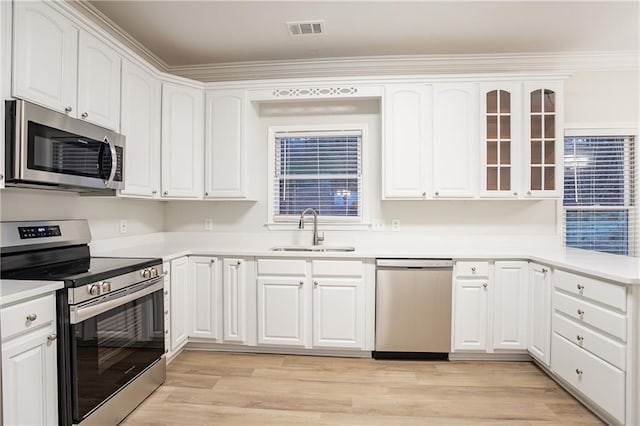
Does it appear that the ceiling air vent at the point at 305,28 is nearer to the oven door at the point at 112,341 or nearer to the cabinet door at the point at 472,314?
the oven door at the point at 112,341

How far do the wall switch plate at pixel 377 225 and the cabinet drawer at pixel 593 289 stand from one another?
1.47 meters

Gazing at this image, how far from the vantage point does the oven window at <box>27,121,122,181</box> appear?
178 centimetres

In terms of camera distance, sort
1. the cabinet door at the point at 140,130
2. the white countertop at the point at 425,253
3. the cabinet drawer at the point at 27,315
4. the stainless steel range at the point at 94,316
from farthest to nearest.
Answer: the cabinet door at the point at 140,130 → the white countertop at the point at 425,253 → the stainless steel range at the point at 94,316 → the cabinet drawer at the point at 27,315

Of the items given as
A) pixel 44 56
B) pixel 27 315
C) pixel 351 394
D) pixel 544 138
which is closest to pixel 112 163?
pixel 44 56

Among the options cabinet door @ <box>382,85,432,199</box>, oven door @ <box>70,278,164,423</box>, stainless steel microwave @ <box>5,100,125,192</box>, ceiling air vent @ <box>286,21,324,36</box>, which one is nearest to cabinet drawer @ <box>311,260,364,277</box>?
cabinet door @ <box>382,85,432,199</box>

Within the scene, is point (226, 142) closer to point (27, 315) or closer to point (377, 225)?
point (377, 225)

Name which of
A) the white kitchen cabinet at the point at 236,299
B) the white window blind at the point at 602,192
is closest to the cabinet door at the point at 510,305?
the white window blind at the point at 602,192

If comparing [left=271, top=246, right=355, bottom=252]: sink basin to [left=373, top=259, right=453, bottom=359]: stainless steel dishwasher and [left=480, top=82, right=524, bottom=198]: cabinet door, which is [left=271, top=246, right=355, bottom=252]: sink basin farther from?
[left=480, top=82, right=524, bottom=198]: cabinet door

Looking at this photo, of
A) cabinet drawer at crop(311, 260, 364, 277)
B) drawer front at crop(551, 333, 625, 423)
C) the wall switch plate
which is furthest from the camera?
the wall switch plate

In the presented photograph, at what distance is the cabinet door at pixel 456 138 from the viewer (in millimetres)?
3105

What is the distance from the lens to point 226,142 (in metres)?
3.29

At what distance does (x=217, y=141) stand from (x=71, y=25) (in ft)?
4.61

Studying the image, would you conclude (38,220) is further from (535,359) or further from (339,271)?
(535,359)

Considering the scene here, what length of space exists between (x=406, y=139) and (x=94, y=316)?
2633 mm
